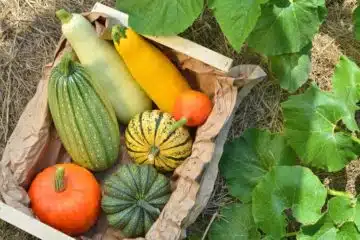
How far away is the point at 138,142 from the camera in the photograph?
2.64m

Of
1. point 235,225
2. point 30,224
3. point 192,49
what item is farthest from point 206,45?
point 30,224

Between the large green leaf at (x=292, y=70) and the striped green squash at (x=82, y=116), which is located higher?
the striped green squash at (x=82, y=116)

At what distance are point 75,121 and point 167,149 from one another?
0.36m

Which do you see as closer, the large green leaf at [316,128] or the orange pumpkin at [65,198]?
the orange pumpkin at [65,198]

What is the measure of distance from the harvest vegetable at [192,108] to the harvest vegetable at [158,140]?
47 millimetres

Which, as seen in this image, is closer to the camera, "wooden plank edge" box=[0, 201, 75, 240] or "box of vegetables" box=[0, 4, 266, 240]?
"wooden plank edge" box=[0, 201, 75, 240]

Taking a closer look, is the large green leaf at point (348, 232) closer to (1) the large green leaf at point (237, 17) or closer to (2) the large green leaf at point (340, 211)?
(2) the large green leaf at point (340, 211)

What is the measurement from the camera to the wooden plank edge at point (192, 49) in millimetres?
2594

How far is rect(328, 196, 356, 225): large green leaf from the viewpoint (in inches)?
103

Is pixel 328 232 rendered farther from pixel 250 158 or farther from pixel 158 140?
pixel 158 140

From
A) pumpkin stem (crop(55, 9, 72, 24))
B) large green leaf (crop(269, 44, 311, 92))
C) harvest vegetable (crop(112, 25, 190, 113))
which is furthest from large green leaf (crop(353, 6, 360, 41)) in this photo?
pumpkin stem (crop(55, 9, 72, 24))

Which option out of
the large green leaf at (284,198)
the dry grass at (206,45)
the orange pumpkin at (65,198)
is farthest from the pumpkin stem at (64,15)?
the large green leaf at (284,198)

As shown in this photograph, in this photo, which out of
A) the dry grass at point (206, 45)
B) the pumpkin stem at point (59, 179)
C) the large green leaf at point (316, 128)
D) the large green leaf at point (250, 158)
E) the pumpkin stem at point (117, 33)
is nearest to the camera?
the pumpkin stem at point (59, 179)

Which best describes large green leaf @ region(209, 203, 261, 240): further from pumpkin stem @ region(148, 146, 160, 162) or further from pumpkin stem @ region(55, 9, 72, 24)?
pumpkin stem @ region(55, 9, 72, 24)
